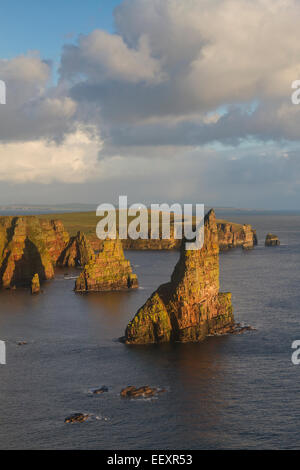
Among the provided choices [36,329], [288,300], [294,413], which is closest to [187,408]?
[294,413]

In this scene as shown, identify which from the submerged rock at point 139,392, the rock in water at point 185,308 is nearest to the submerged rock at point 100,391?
the submerged rock at point 139,392

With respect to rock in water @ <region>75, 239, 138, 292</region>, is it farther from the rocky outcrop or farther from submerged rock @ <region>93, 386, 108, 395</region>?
submerged rock @ <region>93, 386, 108, 395</region>

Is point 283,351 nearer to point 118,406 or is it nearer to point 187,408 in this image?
point 187,408

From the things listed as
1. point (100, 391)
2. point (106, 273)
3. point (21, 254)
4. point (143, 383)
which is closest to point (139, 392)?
point (143, 383)

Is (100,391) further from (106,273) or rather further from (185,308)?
(106,273)

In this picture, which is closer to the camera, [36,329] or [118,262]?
[36,329]

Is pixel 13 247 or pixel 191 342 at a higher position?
pixel 13 247
